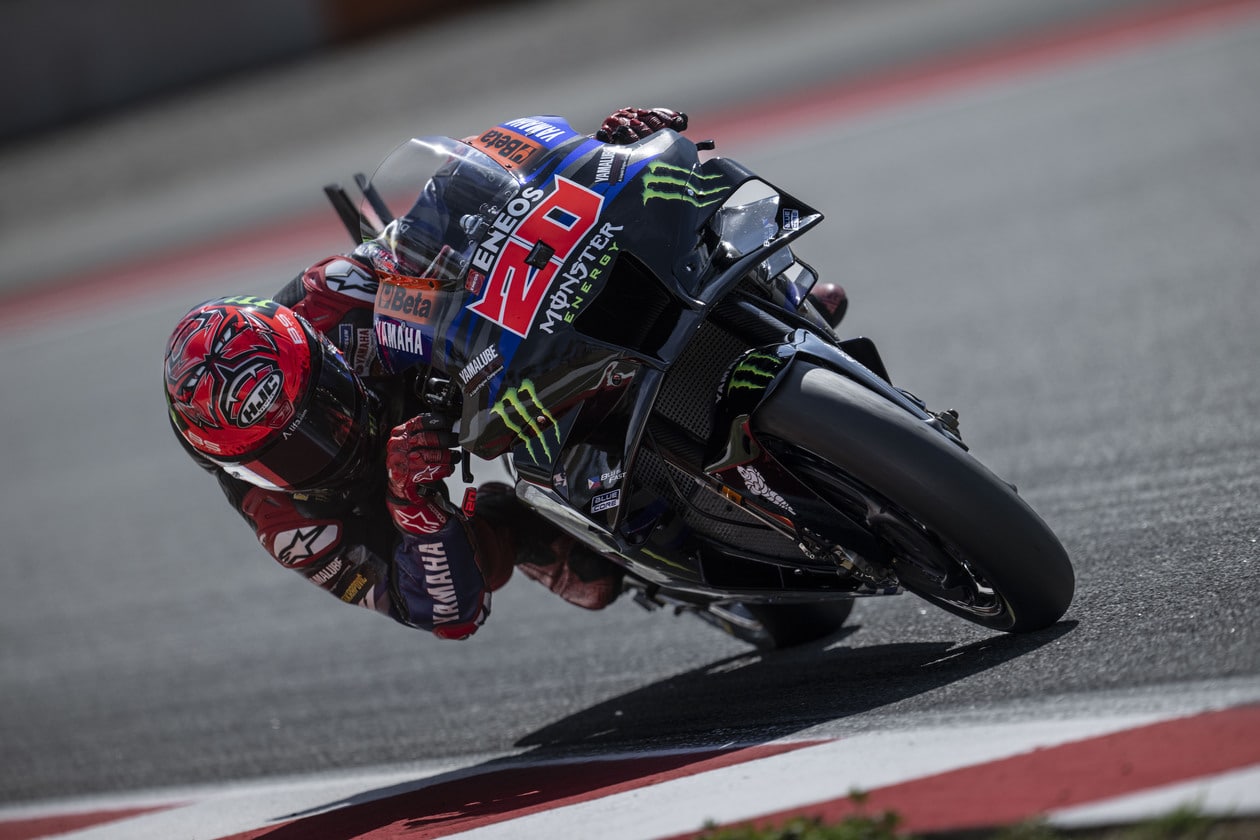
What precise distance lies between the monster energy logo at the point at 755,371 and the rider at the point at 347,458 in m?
0.76

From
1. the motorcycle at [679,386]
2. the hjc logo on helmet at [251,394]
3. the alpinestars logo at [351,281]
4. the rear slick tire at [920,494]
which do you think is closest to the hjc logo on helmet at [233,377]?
the hjc logo on helmet at [251,394]

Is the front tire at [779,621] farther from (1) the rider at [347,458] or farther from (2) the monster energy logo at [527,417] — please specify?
(2) the monster energy logo at [527,417]

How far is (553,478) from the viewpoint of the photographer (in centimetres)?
364

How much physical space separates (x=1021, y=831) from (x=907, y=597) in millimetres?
2137

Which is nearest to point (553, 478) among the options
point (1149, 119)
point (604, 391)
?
point (604, 391)

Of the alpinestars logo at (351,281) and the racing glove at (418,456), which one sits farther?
the alpinestars logo at (351,281)

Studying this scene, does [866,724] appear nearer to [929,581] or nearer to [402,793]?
[929,581]

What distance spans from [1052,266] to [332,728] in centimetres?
472

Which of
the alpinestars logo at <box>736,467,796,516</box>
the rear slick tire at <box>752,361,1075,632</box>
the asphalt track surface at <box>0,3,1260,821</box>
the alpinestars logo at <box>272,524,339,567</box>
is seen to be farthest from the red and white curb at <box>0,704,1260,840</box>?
the alpinestars logo at <box>272,524,339,567</box>

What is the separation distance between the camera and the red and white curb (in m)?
2.58

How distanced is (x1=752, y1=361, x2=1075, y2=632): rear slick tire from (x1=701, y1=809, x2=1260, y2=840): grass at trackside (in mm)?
820

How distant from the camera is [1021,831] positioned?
2.51m

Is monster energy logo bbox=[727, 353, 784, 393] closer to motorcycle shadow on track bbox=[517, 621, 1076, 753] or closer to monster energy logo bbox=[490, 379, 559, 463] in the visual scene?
monster energy logo bbox=[490, 379, 559, 463]

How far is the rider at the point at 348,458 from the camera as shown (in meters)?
3.97
